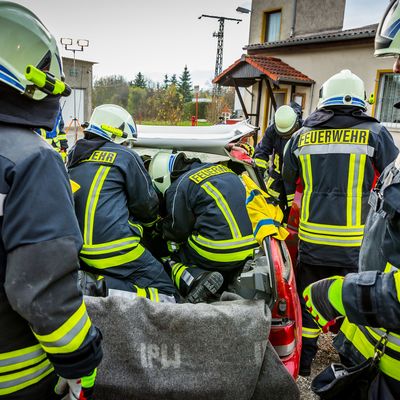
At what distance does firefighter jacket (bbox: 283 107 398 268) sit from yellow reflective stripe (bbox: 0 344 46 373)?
7.42ft

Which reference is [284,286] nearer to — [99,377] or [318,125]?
[99,377]

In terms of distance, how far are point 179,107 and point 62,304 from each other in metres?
31.0

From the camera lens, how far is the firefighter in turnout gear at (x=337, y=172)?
3.07 meters

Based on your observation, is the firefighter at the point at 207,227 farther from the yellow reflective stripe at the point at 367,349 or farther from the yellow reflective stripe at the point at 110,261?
the yellow reflective stripe at the point at 367,349

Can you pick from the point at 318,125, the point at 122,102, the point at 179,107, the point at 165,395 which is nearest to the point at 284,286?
the point at 165,395

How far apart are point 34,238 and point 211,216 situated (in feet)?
6.07

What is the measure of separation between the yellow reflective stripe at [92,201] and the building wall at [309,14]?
46.6 feet

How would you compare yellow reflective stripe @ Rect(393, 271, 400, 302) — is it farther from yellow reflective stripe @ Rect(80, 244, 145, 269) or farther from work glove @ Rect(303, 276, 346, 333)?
yellow reflective stripe @ Rect(80, 244, 145, 269)

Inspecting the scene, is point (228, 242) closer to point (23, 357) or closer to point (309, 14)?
point (23, 357)

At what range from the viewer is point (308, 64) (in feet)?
46.0

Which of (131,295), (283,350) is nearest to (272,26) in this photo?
(131,295)

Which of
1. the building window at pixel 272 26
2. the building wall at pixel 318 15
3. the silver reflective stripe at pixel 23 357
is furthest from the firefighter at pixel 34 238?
the building window at pixel 272 26

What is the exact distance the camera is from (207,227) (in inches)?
121

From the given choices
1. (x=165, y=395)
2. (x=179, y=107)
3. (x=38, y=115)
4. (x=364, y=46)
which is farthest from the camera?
(x=179, y=107)
